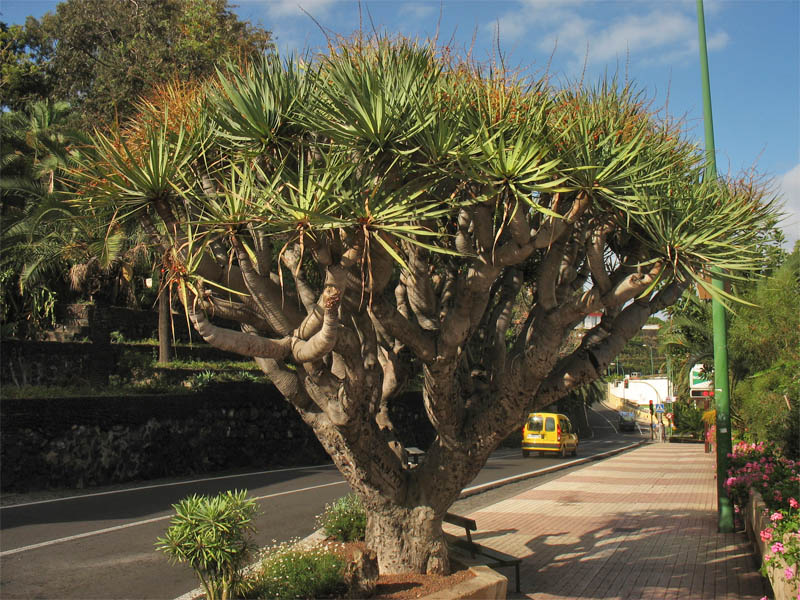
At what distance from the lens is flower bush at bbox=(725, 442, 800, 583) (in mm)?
5516

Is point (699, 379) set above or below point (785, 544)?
above

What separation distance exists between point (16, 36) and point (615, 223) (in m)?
37.5

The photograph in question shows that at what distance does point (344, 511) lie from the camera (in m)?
8.65

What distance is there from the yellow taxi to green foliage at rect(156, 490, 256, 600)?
919 inches

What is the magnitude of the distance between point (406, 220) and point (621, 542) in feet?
24.9

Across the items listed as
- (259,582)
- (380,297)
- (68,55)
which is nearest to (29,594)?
(259,582)

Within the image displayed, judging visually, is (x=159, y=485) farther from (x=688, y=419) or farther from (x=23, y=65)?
(x=688, y=419)

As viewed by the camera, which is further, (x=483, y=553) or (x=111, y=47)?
(x=111, y=47)

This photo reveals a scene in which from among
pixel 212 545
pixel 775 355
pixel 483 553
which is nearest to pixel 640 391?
pixel 775 355

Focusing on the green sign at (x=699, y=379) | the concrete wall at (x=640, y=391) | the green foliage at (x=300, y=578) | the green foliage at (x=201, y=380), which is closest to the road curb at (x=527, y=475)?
the green sign at (x=699, y=379)

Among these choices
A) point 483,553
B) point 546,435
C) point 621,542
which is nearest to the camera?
point 483,553

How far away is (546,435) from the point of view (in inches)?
1128

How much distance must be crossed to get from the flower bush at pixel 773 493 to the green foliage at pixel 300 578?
11.8 feet

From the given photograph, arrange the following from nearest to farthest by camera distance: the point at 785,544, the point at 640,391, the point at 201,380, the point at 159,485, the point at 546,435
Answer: the point at 785,544, the point at 159,485, the point at 201,380, the point at 546,435, the point at 640,391
